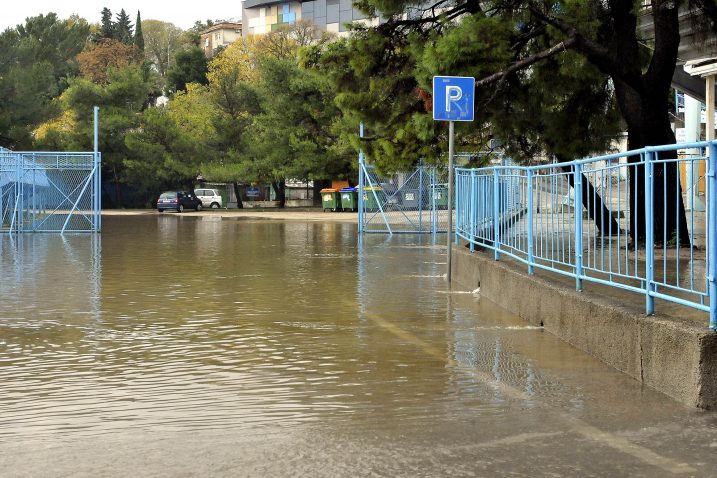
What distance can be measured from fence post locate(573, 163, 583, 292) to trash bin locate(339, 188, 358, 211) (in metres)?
46.7

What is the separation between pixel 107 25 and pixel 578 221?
123m

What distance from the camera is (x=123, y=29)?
12594cm

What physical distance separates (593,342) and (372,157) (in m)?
13.3

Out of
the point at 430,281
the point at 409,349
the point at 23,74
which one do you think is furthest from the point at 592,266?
the point at 23,74

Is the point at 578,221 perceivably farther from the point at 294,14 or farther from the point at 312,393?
the point at 294,14

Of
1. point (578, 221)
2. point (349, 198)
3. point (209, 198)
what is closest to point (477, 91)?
point (578, 221)

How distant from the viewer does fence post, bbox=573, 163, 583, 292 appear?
9867 millimetres

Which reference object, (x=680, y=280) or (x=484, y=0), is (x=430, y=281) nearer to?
(x=484, y=0)

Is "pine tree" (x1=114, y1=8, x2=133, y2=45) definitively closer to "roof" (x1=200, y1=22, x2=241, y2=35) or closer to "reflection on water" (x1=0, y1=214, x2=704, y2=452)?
"roof" (x1=200, y1=22, x2=241, y2=35)

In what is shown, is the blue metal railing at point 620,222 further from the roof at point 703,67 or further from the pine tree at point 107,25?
the pine tree at point 107,25

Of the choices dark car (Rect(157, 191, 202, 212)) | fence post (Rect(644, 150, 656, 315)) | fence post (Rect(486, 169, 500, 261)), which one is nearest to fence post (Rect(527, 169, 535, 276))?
fence post (Rect(486, 169, 500, 261))

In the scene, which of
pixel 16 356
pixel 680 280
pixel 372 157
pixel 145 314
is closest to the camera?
pixel 680 280

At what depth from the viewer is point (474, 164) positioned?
73.6 feet

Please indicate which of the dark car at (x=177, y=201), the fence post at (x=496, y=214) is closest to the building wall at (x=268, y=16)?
the dark car at (x=177, y=201)
